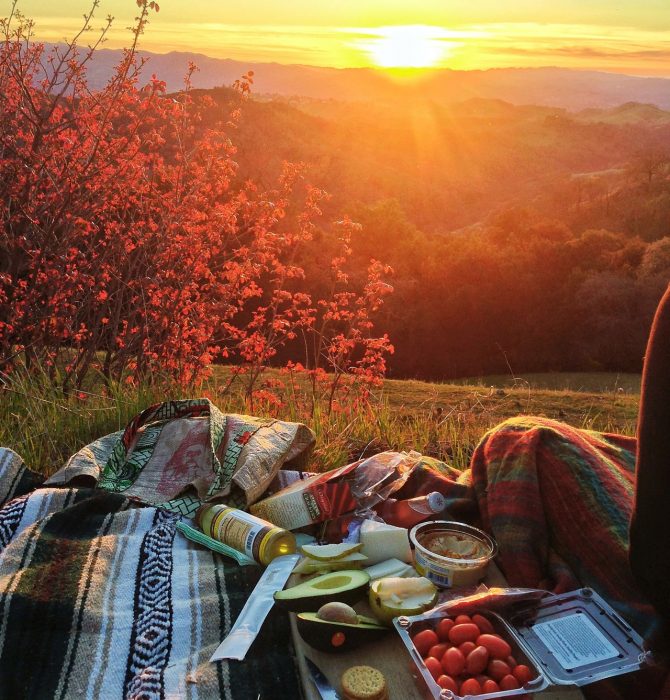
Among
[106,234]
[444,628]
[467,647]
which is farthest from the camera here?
[106,234]

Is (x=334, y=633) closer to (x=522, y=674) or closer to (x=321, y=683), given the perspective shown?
(x=321, y=683)

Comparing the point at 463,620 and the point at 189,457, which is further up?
the point at 463,620

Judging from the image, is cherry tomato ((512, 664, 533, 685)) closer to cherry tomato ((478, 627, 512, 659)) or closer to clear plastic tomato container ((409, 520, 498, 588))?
cherry tomato ((478, 627, 512, 659))

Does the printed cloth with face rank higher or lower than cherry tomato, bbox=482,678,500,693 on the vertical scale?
lower

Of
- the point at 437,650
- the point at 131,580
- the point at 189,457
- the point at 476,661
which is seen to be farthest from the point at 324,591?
the point at 189,457

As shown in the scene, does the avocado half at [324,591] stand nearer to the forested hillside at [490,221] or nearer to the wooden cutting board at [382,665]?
the wooden cutting board at [382,665]

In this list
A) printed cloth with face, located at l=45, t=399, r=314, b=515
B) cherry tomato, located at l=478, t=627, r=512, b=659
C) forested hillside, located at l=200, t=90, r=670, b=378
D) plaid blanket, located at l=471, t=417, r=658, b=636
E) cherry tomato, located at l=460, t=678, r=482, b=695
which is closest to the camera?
cherry tomato, located at l=460, t=678, r=482, b=695

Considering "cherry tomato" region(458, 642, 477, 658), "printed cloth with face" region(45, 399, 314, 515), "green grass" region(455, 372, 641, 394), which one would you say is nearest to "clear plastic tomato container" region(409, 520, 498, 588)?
"cherry tomato" region(458, 642, 477, 658)

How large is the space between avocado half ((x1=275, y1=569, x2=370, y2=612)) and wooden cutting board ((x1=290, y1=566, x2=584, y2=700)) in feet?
0.22

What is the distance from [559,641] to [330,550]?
72cm

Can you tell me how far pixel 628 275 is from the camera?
28562mm

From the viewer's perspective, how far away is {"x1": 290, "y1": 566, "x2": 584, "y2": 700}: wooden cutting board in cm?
179

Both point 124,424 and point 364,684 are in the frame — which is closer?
point 364,684

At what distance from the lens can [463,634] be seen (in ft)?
5.94
